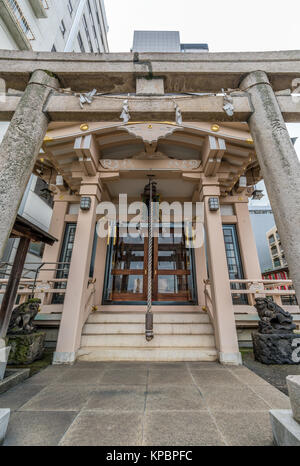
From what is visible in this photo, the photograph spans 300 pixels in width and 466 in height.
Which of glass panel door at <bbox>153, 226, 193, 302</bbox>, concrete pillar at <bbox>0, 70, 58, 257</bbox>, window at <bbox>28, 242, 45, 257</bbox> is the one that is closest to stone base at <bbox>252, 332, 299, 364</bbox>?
glass panel door at <bbox>153, 226, 193, 302</bbox>

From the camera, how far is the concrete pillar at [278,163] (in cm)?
195

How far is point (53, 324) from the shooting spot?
5047 millimetres

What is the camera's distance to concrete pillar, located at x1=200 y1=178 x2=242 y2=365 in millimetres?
3904

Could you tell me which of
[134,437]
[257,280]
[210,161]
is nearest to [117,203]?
[210,161]

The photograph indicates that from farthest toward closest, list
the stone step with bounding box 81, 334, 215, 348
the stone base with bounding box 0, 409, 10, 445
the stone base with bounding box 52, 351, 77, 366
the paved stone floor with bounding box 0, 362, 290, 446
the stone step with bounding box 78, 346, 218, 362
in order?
1. the stone step with bounding box 81, 334, 215, 348
2. the stone step with bounding box 78, 346, 218, 362
3. the stone base with bounding box 52, 351, 77, 366
4. the paved stone floor with bounding box 0, 362, 290, 446
5. the stone base with bounding box 0, 409, 10, 445

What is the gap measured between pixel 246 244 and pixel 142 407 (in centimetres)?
549

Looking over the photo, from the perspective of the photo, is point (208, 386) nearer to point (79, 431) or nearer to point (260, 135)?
point (79, 431)

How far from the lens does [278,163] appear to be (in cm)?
222

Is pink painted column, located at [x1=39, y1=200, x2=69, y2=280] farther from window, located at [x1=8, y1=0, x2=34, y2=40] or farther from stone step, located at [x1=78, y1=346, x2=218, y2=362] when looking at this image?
window, located at [x1=8, y1=0, x2=34, y2=40]

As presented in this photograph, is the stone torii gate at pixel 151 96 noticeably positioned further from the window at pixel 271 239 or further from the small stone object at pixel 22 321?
the window at pixel 271 239

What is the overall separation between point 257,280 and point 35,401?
5468 millimetres

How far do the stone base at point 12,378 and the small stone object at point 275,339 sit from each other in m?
4.21

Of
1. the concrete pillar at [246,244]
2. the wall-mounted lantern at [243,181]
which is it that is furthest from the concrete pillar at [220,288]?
the concrete pillar at [246,244]

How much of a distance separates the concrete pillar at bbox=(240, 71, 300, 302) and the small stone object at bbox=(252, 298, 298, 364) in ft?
9.24
